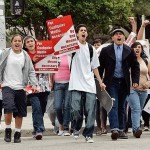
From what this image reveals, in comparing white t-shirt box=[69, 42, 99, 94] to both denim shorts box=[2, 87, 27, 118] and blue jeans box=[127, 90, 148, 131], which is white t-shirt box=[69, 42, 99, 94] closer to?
denim shorts box=[2, 87, 27, 118]

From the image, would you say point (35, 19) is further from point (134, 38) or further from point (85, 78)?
point (85, 78)

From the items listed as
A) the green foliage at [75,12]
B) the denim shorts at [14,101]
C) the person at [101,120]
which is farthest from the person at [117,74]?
the green foliage at [75,12]

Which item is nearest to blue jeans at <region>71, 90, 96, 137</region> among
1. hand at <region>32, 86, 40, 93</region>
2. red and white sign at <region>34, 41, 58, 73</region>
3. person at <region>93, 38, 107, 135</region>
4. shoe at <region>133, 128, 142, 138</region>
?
hand at <region>32, 86, 40, 93</region>

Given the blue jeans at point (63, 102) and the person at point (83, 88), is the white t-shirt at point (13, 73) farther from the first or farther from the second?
the blue jeans at point (63, 102)

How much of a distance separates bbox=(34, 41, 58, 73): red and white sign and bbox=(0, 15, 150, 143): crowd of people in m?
0.10

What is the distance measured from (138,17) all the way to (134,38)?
2936 centimetres

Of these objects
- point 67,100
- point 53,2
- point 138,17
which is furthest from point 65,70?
point 138,17

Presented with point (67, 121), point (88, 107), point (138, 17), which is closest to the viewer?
point (88, 107)

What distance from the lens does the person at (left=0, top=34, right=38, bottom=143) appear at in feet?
43.3

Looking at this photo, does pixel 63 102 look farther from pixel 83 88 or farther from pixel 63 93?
pixel 83 88

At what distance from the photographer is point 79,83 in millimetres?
13102

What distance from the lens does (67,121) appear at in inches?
590

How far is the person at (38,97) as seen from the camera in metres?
14.1

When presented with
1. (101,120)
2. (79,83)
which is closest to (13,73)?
(79,83)
